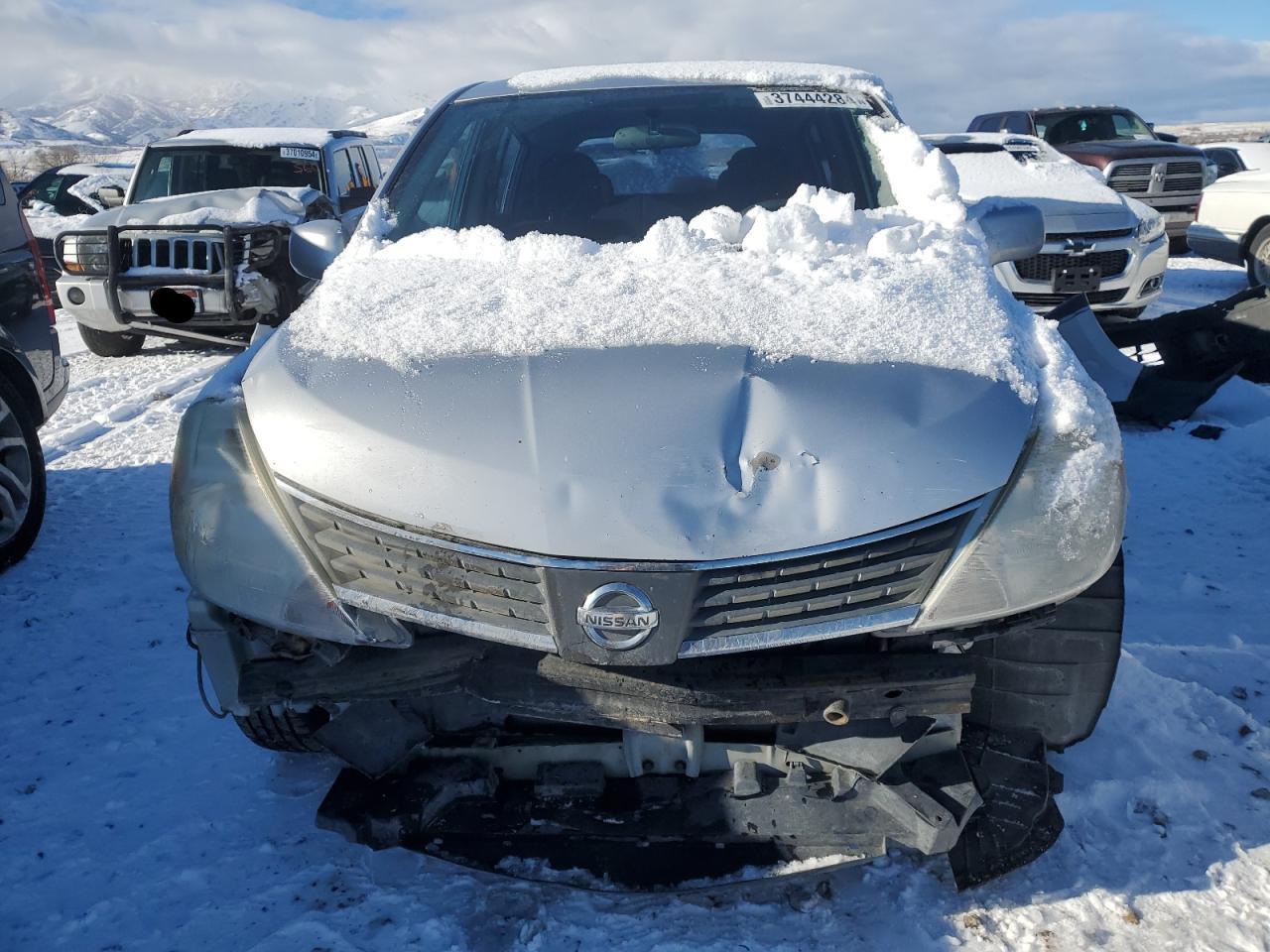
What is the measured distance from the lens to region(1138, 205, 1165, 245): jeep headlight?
8.03 meters

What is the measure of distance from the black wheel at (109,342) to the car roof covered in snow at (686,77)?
5853 millimetres

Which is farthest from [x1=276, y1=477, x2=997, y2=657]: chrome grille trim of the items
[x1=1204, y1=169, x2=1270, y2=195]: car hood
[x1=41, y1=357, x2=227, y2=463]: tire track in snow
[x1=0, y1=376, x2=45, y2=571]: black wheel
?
[x1=1204, y1=169, x2=1270, y2=195]: car hood

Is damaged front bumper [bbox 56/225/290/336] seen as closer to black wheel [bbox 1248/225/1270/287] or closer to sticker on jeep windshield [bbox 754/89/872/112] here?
sticker on jeep windshield [bbox 754/89/872/112]

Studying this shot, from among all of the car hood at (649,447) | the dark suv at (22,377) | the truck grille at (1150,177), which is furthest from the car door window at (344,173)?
the truck grille at (1150,177)

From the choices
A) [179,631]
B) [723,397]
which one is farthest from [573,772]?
[179,631]

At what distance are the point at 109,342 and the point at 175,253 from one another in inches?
54.6

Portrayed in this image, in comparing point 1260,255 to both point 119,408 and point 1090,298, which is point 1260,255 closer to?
point 1090,298

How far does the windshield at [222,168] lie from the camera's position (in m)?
8.70

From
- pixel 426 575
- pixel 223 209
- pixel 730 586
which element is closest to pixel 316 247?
pixel 426 575

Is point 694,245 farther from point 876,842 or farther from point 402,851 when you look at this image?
point 402,851

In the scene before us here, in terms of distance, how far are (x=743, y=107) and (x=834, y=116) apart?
330 millimetres

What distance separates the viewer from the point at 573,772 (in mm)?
2188

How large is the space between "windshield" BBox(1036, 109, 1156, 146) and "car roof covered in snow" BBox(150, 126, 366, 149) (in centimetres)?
1028

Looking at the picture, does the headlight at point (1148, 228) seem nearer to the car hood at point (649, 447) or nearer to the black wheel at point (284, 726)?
the car hood at point (649, 447)
